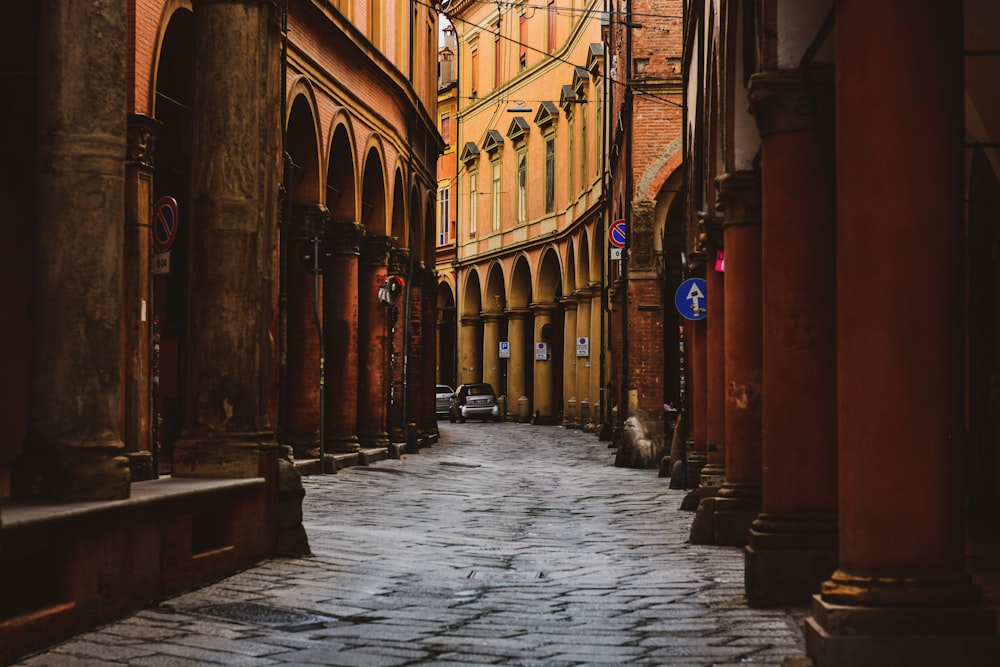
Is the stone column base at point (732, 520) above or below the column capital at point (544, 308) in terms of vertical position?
below

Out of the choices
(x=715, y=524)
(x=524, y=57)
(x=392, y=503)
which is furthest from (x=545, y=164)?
(x=715, y=524)

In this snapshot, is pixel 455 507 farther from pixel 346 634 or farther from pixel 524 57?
pixel 524 57

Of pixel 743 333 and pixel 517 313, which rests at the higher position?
pixel 517 313

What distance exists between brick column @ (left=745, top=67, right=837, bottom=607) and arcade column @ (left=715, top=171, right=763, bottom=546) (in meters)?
2.41

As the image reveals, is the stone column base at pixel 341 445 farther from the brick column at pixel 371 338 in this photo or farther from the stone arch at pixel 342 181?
the stone arch at pixel 342 181

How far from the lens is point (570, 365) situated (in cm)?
4362

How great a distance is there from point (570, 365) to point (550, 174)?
21.7ft

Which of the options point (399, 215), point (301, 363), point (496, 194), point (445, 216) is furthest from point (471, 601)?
point (445, 216)

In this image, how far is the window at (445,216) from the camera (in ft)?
191

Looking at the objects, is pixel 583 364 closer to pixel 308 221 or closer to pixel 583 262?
pixel 583 262

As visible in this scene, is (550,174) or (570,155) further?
(550,174)

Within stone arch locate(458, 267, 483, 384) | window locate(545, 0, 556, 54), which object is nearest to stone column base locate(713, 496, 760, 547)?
window locate(545, 0, 556, 54)

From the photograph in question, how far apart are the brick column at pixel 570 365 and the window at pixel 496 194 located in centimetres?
855

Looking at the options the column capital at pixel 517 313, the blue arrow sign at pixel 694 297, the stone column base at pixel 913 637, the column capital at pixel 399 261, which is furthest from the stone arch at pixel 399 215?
the column capital at pixel 517 313
